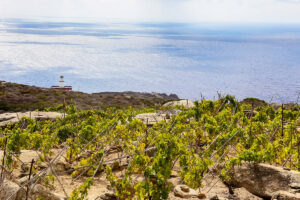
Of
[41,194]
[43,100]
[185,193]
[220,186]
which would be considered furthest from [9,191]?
[43,100]

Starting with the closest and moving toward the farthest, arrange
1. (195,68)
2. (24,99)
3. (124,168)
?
(124,168), (24,99), (195,68)

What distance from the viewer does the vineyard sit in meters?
4.79

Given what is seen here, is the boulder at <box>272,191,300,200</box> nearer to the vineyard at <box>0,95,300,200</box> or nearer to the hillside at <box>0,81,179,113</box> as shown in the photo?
the vineyard at <box>0,95,300,200</box>

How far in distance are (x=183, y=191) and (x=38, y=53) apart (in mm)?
103801

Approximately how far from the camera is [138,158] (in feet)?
18.7

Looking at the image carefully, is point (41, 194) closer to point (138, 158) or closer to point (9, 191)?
point (9, 191)

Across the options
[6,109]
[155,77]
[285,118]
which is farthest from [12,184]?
[155,77]

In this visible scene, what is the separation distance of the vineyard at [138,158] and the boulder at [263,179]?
0.11m

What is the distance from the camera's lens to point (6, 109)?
27672 millimetres

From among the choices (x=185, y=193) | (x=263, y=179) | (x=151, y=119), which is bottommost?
(x=151, y=119)

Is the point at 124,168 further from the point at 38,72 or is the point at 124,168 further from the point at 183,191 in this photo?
the point at 38,72

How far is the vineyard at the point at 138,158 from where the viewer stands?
4785 mm

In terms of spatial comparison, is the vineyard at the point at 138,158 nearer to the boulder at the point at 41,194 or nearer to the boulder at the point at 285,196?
the boulder at the point at 41,194

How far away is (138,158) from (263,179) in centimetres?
228
